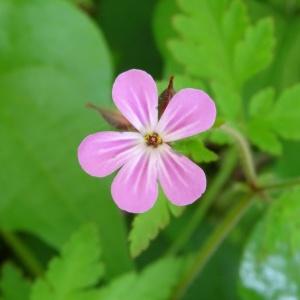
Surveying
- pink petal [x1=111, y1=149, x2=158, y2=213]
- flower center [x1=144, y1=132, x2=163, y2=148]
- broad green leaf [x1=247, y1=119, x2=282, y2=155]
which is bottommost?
broad green leaf [x1=247, y1=119, x2=282, y2=155]

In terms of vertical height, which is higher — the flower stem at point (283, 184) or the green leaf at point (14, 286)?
the flower stem at point (283, 184)

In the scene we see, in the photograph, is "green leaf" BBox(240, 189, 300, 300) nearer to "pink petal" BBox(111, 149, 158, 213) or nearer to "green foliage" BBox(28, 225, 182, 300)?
→ "green foliage" BBox(28, 225, 182, 300)

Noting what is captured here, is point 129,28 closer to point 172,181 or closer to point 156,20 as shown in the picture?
point 156,20

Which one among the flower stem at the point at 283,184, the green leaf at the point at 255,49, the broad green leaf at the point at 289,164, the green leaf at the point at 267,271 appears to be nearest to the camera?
the flower stem at the point at 283,184

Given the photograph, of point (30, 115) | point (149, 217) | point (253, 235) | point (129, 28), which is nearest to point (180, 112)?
point (149, 217)

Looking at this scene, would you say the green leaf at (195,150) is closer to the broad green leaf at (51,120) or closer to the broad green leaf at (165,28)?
the broad green leaf at (51,120)

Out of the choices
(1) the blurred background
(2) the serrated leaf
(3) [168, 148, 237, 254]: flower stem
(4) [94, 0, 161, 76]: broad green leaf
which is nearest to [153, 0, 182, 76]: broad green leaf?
(1) the blurred background

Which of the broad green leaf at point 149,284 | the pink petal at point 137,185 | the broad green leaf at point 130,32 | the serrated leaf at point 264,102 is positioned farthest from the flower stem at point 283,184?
Result: the broad green leaf at point 130,32

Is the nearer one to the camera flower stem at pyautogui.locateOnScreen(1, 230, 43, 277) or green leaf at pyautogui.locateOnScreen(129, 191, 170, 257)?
green leaf at pyautogui.locateOnScreen(129, 191, 170, 257)
